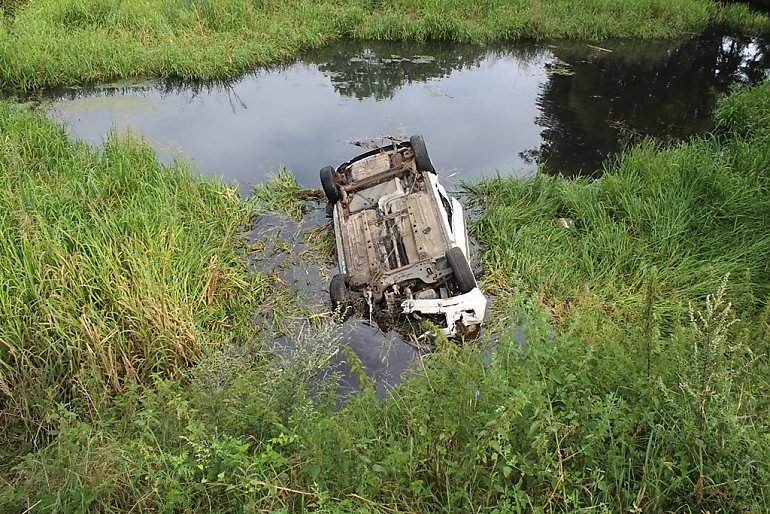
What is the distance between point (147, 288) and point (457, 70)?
845 cm

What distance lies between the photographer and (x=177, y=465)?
2.42 m

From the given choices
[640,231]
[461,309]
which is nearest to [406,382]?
[461,309]

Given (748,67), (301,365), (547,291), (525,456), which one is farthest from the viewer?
(748,67)

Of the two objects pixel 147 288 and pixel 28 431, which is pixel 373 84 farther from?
pixel 28 431

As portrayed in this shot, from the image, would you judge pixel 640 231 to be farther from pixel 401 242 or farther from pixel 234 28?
pixel 234 28

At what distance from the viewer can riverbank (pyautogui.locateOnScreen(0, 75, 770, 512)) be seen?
2391 millimetres

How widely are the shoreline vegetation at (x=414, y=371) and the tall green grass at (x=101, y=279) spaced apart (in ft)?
0.07

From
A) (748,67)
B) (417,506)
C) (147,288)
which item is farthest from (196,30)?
(748,67)

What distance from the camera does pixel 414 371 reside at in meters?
3.90

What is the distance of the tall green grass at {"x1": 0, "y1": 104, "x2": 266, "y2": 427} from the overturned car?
1.06 meters

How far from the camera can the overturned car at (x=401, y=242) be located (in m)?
4.57

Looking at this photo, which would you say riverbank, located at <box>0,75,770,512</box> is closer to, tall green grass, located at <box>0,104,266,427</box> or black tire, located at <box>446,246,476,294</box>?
tall green grass, located at <box>0,104,266,427</box>

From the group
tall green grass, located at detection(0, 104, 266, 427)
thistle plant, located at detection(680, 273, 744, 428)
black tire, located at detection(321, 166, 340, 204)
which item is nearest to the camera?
thistle plant, located at detection(680, 273, 744, 428)

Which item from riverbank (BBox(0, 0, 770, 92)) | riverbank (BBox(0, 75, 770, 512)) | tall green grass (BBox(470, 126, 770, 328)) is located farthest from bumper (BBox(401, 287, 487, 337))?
riverbank (BBox(0, 0, 770, 92))
